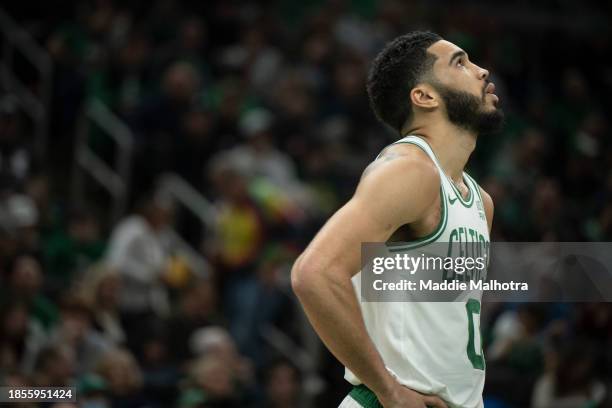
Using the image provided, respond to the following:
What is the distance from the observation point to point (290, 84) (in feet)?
38.4

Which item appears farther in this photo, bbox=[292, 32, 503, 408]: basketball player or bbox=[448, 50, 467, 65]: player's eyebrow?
bbox=[448, 50, 467, 65]: player's eyebrow

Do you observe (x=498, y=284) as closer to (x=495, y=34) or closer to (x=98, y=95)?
(x=98, y=95)

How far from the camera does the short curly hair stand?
416 cm

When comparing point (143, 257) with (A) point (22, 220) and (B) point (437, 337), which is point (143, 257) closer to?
(A) point (22, 220)

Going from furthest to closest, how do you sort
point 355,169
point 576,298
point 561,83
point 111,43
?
point 561,83, point 111,43, point 355,169, point 576,298

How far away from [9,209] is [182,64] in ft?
8.63

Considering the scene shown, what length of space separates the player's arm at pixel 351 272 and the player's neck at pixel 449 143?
0.43m

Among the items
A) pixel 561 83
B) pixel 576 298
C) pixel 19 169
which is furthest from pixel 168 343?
pixel 561 83

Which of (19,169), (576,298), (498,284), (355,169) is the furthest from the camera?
Answer: (355,169)

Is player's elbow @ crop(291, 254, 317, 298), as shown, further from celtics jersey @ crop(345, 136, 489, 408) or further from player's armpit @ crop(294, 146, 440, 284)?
celtics jersey @ crop(345, 136, 489, 408)

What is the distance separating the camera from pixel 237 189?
1023 centimetres

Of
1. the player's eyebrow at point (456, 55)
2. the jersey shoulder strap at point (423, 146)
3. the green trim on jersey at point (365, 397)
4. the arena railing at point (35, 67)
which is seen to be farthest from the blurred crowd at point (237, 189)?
the player's eyebrow at point (456, 55)

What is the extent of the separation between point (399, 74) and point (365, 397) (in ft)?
3.82

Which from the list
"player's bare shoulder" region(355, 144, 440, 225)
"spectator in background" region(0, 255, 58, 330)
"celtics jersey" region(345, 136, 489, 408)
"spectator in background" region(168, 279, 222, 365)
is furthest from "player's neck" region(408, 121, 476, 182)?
"spectator in background" region(168, 279, 222, 365)
